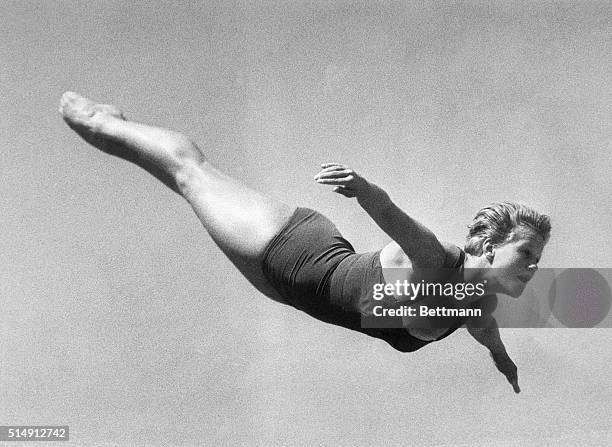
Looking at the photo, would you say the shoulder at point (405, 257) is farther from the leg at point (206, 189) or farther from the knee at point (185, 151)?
the knee at point (185, 151)

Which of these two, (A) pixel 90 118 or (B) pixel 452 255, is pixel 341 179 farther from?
(A) pixel 90 118

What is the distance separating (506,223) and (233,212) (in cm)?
74

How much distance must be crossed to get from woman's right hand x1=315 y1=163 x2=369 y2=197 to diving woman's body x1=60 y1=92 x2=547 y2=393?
0.32 meters

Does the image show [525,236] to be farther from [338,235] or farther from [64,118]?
[64,118]

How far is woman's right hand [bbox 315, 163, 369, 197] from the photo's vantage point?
1979 mm

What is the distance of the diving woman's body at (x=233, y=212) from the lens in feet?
7.82

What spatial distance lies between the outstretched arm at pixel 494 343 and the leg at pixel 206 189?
1.96ft

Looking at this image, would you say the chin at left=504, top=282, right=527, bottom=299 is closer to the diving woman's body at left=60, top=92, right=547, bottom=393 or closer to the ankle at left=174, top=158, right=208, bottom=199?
the diving woman's body at left=60, top=92, right=547, bottom=393

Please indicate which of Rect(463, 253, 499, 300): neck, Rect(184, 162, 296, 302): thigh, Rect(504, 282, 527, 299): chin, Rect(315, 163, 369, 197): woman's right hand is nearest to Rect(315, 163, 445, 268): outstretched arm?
Rect(315, 163, 369, 197): woman's right hand

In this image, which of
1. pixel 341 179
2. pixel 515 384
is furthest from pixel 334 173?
pixel 515 384

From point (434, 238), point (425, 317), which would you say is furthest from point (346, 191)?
point (425, 317)

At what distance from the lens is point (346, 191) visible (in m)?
2.00

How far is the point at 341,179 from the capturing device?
1977 mm
